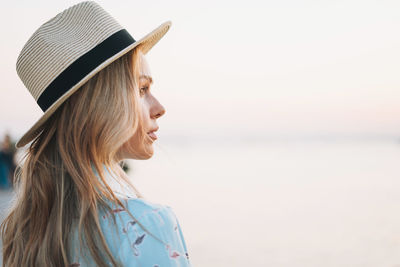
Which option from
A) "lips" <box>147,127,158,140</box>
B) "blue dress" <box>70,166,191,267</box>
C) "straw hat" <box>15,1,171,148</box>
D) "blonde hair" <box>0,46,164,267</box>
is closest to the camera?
"blue dress" <box>70,166,191,267</box>

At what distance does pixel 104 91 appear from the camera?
126cm

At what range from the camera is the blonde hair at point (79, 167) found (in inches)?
46.4

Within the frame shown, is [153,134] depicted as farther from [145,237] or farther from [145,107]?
[145,237]

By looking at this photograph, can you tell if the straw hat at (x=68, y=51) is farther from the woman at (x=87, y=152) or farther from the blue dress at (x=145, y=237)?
the blue dress at (x=145, y=237)

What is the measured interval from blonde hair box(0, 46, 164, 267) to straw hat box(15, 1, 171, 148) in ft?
0.13

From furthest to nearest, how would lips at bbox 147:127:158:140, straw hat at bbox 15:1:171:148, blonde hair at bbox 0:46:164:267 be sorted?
lips at bbox 147:127:158:140 → straw hat at bbox 15:1:171:148 → blonde hair at bbox 0:46:164:267

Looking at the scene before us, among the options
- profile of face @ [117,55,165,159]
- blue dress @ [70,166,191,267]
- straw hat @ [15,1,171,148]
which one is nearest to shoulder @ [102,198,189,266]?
blue dress @ [70,166,191,267]

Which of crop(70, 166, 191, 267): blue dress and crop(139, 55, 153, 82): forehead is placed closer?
crop(70, 166, 191, 267): blue dress

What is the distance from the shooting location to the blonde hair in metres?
1.18

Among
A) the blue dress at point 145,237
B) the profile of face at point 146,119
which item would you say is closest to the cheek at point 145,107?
the profile of face at point 146,119

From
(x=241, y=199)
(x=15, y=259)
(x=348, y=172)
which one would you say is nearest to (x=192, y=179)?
(x=241, y=199)

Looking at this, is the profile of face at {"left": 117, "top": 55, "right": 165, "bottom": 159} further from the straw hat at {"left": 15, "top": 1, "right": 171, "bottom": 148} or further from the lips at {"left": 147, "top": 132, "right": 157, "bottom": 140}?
the straw hat at {"left": 15, "top": 1, "right": 171, "bottom": 148}

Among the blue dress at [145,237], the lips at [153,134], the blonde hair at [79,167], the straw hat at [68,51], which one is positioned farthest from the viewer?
the lips at [153,134]

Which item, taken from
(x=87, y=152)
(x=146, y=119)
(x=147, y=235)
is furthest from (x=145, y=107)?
(x=147, y=235)
